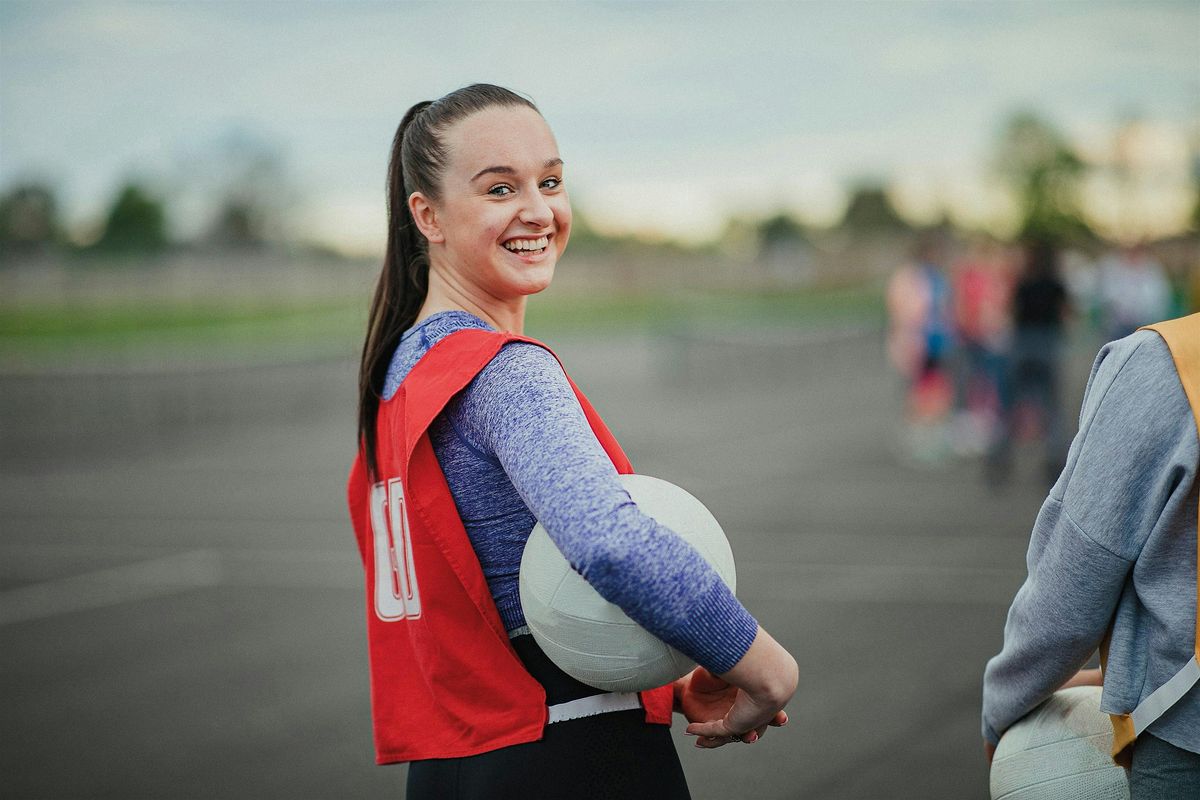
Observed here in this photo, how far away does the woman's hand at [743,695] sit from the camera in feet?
5.66

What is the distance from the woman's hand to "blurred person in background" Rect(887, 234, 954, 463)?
11.4 m

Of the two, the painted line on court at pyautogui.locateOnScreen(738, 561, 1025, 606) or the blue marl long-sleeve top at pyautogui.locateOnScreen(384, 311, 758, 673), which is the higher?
the blue marl long-sleeve top at pyautogui.locateOnScreen(384, 311, 758, 673)

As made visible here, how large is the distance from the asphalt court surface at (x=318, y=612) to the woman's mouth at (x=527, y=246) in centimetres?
294

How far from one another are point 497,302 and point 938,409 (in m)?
11.7

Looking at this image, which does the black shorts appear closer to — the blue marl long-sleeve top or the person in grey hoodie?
the blue marl long-sleeve top

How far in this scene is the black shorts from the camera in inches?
74.7

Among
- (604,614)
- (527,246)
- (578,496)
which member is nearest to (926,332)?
(527,246)

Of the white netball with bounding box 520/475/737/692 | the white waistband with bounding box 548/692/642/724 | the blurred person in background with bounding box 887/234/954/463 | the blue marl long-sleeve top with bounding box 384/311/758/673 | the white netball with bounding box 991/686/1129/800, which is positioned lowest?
the blurred person in background with bounding box 887/234/954/463

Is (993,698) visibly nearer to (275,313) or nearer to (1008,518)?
(1008,518)

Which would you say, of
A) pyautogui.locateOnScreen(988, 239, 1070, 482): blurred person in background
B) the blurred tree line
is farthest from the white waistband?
the blurred tree line

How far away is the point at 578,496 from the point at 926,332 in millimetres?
12404

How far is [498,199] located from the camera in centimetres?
202

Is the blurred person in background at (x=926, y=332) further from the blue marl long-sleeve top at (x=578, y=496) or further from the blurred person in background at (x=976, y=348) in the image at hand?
the blue marl long-sleeve top at (x=578, y=496)

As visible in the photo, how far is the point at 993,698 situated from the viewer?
2.20 metres
